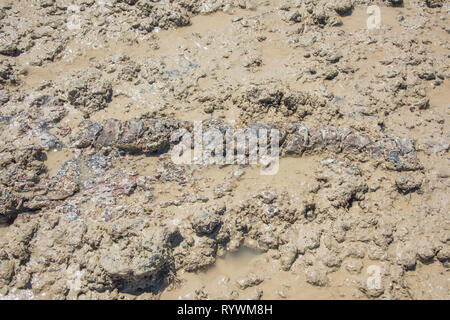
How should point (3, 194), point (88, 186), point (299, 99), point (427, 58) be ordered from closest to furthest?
point (3, 194)
point (88, 186)
point (299, 99)
point (427, 58)

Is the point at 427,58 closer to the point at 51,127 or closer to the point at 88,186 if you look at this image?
the point at 88,186

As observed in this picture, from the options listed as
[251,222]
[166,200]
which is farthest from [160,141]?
[251,222]

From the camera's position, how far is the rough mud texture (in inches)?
133

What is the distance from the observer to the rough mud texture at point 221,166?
11.1 ft

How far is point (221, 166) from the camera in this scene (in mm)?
3889

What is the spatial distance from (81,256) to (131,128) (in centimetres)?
149

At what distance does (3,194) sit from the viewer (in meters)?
3.58

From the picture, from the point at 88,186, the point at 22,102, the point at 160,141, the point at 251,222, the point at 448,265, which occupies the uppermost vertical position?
the point at 22,102

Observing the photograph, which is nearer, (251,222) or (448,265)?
(448,265)

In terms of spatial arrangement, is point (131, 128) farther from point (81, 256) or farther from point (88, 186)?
point (81, 256)

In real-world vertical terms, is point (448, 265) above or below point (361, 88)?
below

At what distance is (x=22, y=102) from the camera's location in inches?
173

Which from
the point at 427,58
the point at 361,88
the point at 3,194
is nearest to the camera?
the point at 3,194

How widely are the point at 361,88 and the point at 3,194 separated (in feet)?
14.4
